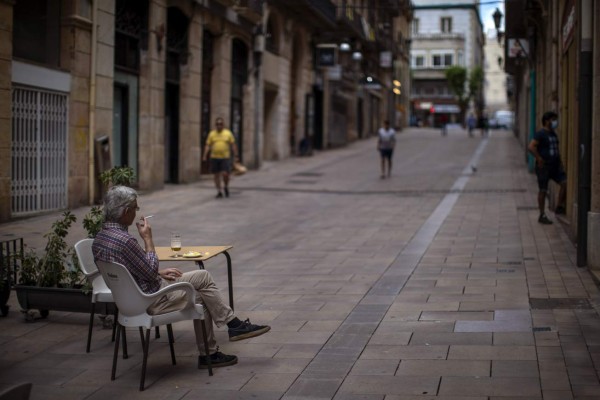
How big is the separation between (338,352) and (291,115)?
28.9m

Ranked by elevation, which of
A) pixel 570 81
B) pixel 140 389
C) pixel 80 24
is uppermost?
pixel 80 24

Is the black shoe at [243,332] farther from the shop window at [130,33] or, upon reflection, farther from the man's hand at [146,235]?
the shop window at [130,33]

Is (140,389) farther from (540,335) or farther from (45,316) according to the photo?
(540,335)

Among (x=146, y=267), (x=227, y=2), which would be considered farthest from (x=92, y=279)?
(x=227, y=2)

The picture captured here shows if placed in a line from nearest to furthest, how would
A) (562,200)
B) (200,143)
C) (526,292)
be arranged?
(526,292) → (562,200) → (200,143)

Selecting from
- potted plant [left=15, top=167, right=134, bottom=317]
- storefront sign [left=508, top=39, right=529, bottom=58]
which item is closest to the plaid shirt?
potted plant [left=15, top=167, right=134, bottom=317]

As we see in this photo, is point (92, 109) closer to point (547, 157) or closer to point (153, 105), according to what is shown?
point (153, 105)

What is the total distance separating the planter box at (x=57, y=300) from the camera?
738 cm

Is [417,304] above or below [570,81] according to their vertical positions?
below

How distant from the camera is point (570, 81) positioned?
13.3 metres

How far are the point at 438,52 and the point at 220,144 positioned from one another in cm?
7839

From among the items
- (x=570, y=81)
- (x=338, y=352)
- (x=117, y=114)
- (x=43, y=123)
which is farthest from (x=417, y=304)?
(x=117, y=114)

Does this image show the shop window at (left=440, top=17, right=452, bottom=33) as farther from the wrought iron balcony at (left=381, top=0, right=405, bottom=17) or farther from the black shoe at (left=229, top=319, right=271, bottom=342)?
the black shoe at (left=229, top=319, right=271, bottom=342)

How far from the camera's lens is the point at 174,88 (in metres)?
22.2
